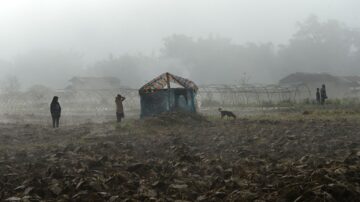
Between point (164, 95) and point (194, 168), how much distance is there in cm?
1339

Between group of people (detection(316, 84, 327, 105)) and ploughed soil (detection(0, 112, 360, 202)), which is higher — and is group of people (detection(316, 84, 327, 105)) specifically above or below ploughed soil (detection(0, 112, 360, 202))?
above

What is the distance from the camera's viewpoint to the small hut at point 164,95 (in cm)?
2083

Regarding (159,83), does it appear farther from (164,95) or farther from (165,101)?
(165,101)

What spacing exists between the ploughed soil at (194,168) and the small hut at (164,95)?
25.8ft

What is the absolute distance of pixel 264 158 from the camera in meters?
8.20

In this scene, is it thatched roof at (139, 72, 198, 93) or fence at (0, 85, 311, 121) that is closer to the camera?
thatched roof at (139, 72, 198, 93)

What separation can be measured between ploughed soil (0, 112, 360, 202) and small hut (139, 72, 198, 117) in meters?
7.85

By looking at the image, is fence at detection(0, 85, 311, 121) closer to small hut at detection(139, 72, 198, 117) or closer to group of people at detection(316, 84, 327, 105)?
group of people at detection(316, 84, 327, 105)

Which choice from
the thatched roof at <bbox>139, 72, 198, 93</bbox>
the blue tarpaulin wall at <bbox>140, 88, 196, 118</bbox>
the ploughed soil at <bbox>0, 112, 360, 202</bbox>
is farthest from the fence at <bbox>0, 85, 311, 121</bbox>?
the ploughed soil at <bbox>0, 112, 360, 202</bbox>

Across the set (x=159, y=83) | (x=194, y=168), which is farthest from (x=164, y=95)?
(x=194, y=168)

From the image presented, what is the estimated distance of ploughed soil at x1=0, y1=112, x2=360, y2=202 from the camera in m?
5.38

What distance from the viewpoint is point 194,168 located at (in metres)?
7.57

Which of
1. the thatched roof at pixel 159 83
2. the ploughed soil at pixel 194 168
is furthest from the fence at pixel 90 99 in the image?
the ploughed soil at pixel 194 168

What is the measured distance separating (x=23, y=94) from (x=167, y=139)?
31800 mm
